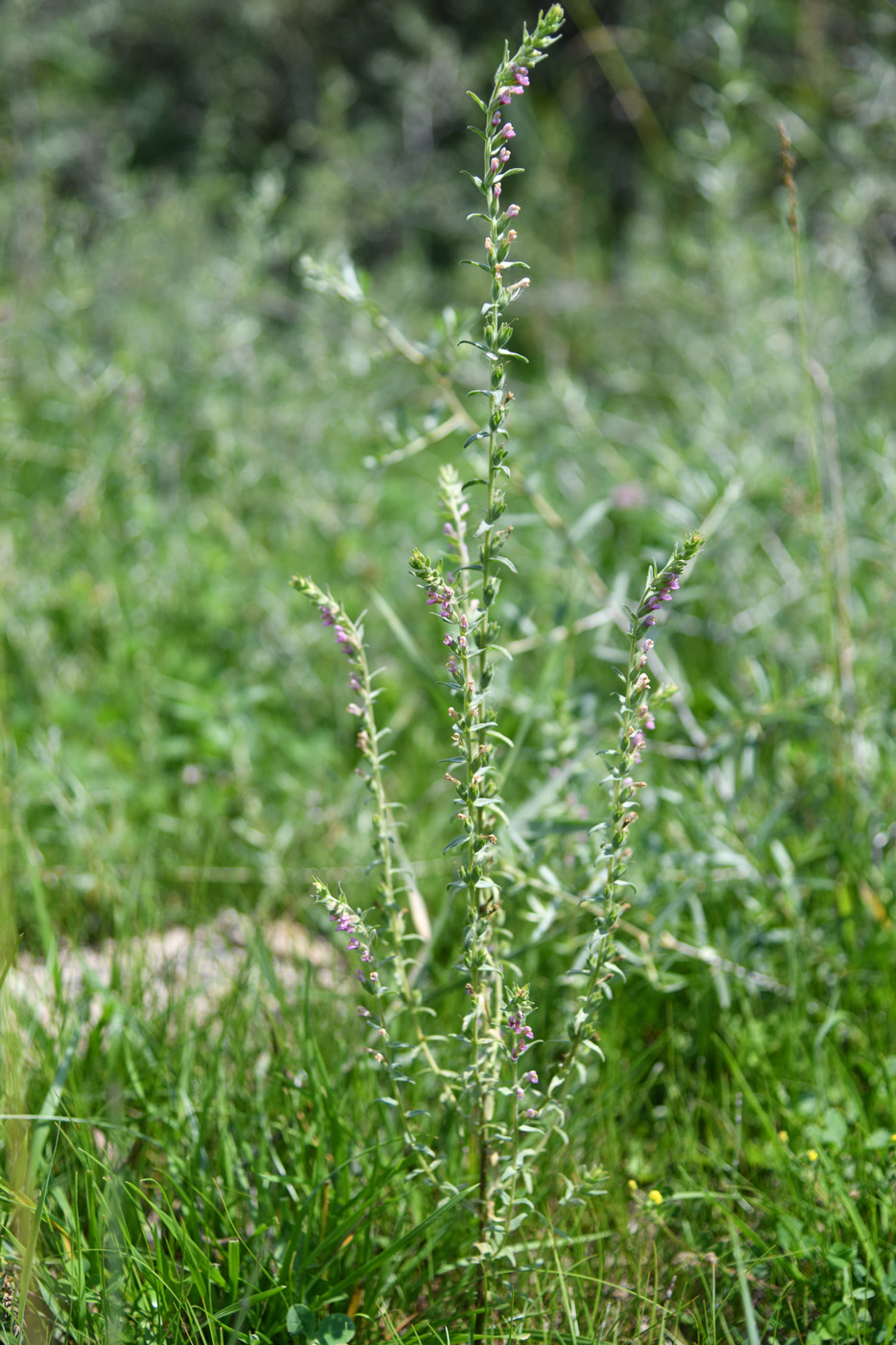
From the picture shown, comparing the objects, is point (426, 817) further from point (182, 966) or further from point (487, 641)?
point (487, 641)

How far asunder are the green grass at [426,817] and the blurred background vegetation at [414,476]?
0.02 metres

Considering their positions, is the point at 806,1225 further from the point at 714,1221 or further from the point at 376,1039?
the point at 376,1039

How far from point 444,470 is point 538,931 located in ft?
2.72

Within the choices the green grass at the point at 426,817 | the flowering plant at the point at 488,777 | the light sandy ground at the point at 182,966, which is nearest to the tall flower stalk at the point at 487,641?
the flowering plant at the point at 488,777

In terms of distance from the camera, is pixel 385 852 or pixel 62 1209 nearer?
pixel 385 852

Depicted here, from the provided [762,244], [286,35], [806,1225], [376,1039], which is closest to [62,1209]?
[376,1039]

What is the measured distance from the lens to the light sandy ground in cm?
198

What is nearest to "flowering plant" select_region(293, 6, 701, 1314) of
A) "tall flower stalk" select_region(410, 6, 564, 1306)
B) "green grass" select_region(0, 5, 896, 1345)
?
"tall flower stalk" select_region(410, 6, 564, 1306)

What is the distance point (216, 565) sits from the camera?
414 centimetres

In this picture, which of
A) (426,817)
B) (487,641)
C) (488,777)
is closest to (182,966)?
(426,817)

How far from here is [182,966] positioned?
2377mm

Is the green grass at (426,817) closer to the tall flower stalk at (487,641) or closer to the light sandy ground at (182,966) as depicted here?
the light sandy ground at (182,966)

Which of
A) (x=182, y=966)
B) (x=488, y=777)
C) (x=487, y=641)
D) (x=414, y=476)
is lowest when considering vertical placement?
(x=182, y=966)

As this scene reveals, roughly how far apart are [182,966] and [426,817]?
32.0 inches
